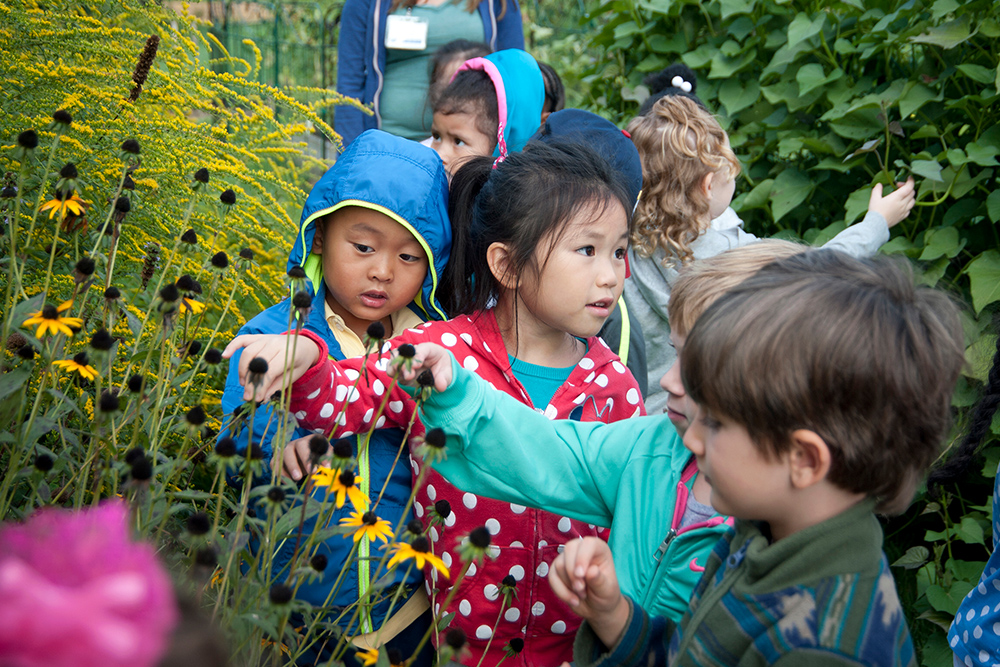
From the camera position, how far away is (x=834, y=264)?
1125 mm

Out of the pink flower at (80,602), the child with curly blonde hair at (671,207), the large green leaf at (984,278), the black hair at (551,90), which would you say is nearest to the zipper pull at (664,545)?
the pink flower at (80,602)

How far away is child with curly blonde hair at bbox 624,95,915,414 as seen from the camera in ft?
9.77

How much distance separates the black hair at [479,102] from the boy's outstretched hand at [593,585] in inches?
84.2

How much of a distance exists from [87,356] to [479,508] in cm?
87

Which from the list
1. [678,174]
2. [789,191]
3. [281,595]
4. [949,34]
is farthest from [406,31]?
[281,595]

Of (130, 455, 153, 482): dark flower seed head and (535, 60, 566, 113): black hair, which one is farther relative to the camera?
(535, 60, 566, 113): black hair

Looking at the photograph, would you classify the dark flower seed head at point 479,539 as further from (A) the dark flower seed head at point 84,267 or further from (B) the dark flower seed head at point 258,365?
(A) the dark flower seed head at point 84,267

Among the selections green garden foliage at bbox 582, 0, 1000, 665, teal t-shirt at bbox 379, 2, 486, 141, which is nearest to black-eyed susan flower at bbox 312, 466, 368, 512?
green garden foliage at bbox 582, 0, 1000, 665

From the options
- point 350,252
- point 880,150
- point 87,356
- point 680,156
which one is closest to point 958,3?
point 880,150

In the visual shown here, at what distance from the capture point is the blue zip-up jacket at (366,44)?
3.90 meters

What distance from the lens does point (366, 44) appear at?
A: 3.93 meters

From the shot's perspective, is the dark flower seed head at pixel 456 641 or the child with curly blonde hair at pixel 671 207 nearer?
the dark flower seed head at pixel 456 641

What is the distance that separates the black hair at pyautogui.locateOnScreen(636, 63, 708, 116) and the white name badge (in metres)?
1.13

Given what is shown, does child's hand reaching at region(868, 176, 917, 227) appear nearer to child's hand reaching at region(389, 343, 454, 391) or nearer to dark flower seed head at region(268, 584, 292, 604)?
child's hand reaching at region(389, 343, 454, 391)
